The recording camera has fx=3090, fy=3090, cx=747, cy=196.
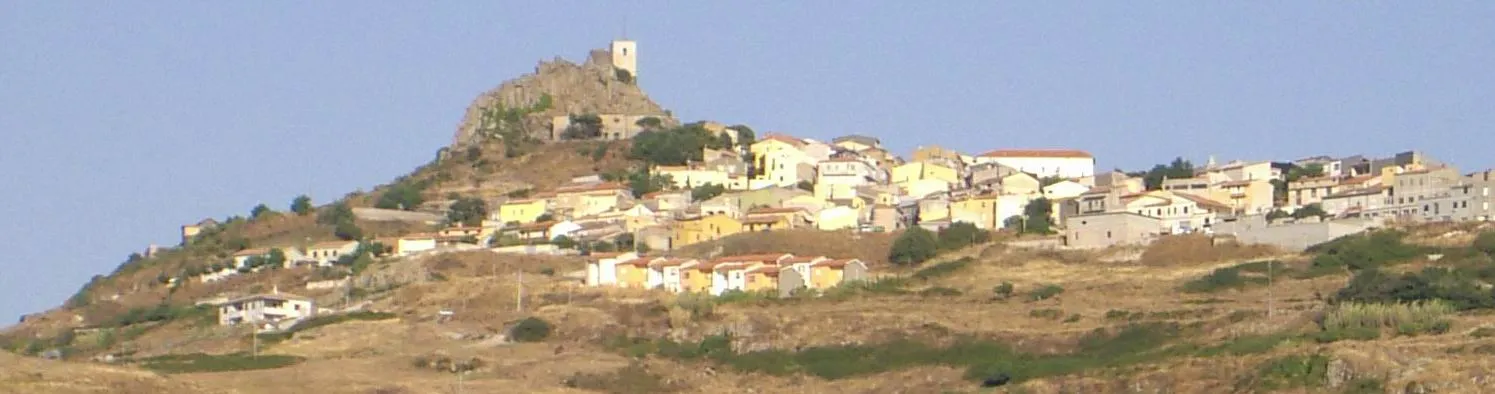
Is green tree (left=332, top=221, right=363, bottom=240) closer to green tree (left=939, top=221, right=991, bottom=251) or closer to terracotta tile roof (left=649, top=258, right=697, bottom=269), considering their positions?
terracotta tile roof (left=649, top=258, right=697, bottom=269)

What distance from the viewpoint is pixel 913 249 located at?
84.6 meters

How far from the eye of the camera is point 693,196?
327ft

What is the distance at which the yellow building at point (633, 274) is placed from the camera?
8188 centimetres

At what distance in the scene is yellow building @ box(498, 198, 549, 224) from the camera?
98.5 m

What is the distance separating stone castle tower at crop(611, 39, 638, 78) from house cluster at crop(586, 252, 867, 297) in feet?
136

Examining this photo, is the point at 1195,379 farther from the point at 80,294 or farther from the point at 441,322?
the point at 80,294

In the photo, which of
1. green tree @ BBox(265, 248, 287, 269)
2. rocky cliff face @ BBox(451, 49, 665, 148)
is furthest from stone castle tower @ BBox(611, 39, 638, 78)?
green tree @ BBox(265, 248, 287, 269)

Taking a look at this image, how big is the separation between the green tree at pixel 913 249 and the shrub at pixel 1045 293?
25.9 feet

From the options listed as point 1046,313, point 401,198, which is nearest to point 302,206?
point 401,198

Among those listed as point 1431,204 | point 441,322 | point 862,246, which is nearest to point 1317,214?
point 1431,204

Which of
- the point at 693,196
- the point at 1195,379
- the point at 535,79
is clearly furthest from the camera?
the point at 535,79

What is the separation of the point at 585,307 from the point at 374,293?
9.97 metres

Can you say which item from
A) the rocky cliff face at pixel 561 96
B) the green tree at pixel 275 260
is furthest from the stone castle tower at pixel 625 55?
the green tree at pixel 275 260

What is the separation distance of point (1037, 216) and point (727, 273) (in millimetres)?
13026
